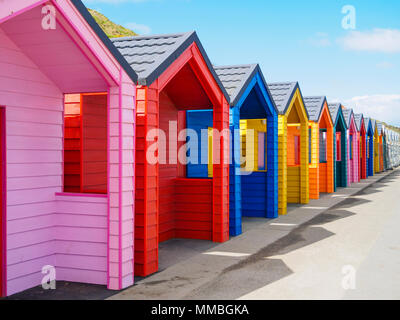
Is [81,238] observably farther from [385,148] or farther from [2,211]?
[385,148]

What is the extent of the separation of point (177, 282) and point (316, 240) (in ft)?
12.6

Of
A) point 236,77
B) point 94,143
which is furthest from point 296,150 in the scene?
point 94,143

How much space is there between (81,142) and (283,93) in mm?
7840

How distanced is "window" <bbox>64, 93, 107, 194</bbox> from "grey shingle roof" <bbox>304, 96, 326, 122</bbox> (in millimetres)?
10428

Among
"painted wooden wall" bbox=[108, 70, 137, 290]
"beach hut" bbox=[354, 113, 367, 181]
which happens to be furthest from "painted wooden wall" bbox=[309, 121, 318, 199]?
"beach hut" bbox=[354, 113, 367, 181]

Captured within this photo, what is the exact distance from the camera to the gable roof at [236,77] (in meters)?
9.48

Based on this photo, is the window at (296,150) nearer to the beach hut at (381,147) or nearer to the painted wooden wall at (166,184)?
the painted wooden wall at (166,184)

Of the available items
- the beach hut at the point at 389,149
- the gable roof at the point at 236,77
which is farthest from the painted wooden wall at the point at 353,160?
the beach hut at the point at 389,149

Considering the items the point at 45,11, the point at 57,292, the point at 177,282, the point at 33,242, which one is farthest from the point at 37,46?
the point at 177,282

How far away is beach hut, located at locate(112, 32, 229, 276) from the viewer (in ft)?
20.6

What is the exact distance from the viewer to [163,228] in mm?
8875

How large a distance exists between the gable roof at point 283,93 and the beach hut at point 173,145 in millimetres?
3449
